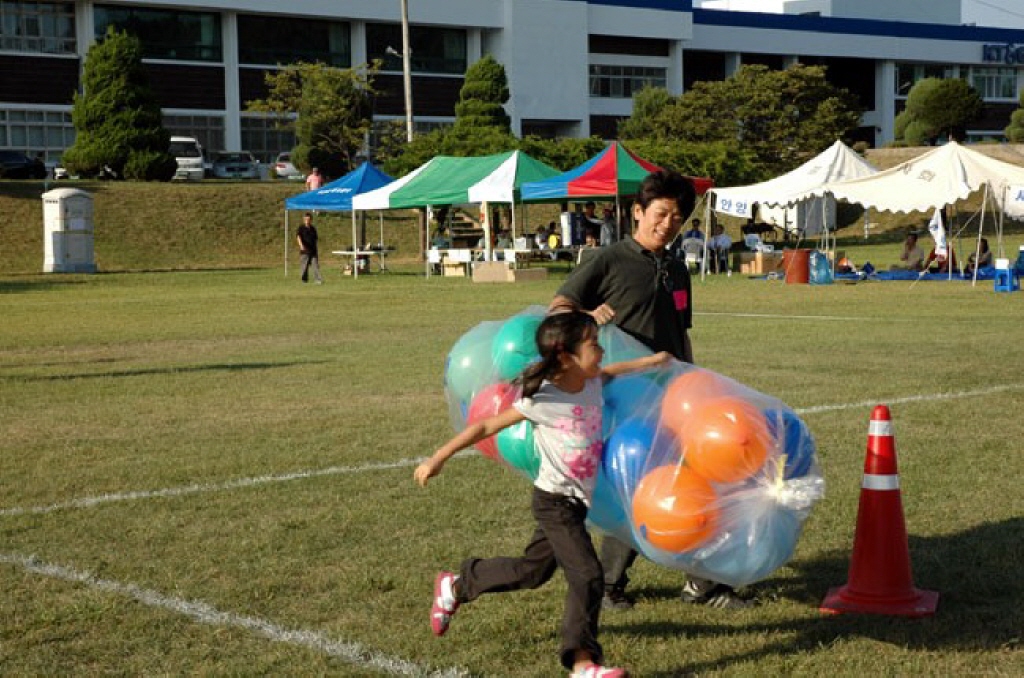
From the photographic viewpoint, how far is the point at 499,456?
19.8ft

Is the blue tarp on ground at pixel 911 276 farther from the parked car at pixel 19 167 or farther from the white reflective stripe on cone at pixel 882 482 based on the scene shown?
the parked car at pixel 19 167

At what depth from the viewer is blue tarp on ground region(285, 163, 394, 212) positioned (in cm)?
3662

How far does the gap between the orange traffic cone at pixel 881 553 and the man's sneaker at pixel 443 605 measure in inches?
61.5

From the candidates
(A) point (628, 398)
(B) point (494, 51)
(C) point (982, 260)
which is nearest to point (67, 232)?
(C) point (982, 260)

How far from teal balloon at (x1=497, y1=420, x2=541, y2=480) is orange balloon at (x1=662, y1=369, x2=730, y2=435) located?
58 cm

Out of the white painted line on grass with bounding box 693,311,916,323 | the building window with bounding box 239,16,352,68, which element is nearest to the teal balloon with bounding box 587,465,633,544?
the white painted line on grass with bounding box 693,311,916,323

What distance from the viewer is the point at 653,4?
280ft

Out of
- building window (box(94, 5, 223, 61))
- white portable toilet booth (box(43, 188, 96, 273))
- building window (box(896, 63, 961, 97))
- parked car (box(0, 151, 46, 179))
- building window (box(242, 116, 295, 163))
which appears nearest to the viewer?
white portable toilet booth (box(43, 188, 96, 273))

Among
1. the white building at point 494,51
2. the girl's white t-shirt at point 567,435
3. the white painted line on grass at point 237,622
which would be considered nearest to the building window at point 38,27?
the white building at point 494,51

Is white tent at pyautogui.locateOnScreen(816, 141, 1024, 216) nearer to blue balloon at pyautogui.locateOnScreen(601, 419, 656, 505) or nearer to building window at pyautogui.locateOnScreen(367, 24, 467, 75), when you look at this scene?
blue balloon at pyautogui.locateOnScreen(601, 419, 656, 505)

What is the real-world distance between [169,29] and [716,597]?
68.0 meters

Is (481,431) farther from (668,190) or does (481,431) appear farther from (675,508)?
(668,190)

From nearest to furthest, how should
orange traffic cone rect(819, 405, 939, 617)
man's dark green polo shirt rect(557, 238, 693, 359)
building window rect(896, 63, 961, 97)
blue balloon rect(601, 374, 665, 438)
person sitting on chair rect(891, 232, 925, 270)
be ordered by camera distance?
blue balloon rect(601, 374, 665, 438) → orange traffic cone rect(819, 405, 939, 617) → man's dark green polo shirt rect(557, 238, 693, 359) → person sitting on chair rect(891, 232, 925, 270) → building window rect(896, 63, 961, 97)

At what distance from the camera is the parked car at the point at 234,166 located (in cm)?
6456
